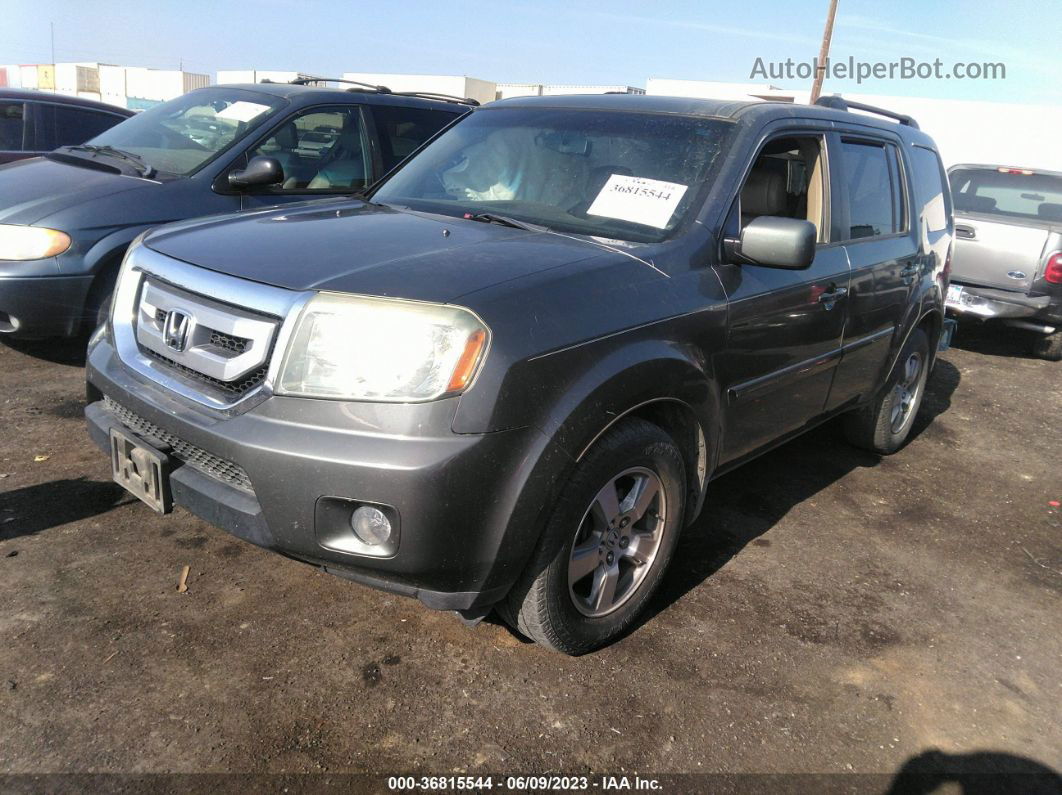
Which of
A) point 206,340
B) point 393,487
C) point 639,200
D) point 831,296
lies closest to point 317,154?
point 639,200

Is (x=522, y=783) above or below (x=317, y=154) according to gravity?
below

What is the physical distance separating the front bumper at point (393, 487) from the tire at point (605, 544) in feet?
0.46

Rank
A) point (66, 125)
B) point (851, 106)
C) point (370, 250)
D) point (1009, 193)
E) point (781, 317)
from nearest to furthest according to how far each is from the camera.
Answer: point (370, 250), point (781, 317), point (851, 106), point (66, 125), point (1009, 193)

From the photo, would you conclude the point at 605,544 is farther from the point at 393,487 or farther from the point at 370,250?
the point at 370,250

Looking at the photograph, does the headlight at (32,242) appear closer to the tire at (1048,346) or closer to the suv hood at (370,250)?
the suv hood at (370,250)

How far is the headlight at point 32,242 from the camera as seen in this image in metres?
4.75

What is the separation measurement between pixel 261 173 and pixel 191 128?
118cm

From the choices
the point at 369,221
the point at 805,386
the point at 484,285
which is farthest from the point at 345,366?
the point at 805,386

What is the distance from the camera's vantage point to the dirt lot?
7.91 ft

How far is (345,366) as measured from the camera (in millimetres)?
2303

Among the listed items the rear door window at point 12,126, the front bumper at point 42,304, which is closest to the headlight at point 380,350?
the front bumper at point 42,304

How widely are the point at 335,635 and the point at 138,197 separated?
10.8ft

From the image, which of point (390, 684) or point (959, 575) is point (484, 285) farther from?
point (959, 575)

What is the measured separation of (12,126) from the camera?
7.20m
